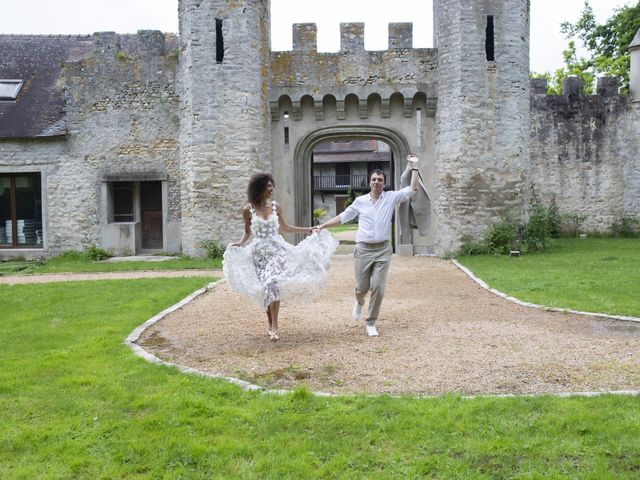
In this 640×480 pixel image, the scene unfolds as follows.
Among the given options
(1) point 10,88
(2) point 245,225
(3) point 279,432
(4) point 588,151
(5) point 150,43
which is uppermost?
(5) point 150,43

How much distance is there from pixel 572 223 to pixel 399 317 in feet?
49.3

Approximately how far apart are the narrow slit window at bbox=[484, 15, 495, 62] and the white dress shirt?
9956 millimetres

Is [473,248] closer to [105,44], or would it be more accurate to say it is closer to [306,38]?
[306,38]

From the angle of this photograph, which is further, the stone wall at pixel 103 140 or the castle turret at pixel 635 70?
the castle turret at pixel 635 70

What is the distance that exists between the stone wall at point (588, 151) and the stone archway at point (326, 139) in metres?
5.80

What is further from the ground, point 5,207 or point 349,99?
point 349,99

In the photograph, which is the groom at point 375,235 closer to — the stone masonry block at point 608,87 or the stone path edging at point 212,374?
the stone path edging at point 212,374

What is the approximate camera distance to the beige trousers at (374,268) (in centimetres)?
695

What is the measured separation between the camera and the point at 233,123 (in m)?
15.9

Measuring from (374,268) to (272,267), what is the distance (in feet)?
3.63

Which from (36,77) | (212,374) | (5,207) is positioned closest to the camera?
(212,374)

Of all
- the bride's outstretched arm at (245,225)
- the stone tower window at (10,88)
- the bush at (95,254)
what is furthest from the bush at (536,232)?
the stone tower window at (10,88)

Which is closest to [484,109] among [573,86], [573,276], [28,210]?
[573,276]

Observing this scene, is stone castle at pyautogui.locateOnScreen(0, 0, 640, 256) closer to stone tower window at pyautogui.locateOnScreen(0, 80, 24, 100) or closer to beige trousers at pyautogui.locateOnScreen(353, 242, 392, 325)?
stone tower window at pyautogui.locateOnScreen(0, 80, 24, 100)
